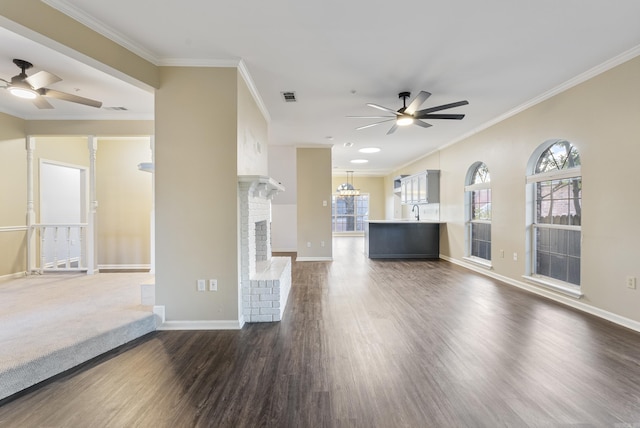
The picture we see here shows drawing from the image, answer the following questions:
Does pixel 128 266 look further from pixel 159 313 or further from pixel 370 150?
pixel 370 150

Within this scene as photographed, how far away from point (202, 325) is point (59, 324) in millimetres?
1246

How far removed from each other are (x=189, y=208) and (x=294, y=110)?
2.41m

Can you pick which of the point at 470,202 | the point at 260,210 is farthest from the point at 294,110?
the point at 470,202

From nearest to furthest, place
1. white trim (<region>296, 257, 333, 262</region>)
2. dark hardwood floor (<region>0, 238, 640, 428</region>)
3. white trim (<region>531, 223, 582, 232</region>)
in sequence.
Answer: dark hardwood floor (<region>0, 238, 640, 428</region>) → white trim (<region>531, 223, 582, 232</region>) → white trim (<region>296, 257, 333, 262</region>)

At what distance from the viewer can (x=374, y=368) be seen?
2.27 metres

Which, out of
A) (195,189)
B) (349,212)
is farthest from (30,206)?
(349,212)

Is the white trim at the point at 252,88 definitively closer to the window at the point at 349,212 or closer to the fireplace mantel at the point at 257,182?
the fireplace mantel at the point at 257,182

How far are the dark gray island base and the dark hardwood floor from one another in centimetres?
365

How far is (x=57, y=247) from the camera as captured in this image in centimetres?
548

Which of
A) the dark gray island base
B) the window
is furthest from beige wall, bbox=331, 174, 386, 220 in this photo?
the dark gray island base

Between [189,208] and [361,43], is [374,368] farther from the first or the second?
[361,43]

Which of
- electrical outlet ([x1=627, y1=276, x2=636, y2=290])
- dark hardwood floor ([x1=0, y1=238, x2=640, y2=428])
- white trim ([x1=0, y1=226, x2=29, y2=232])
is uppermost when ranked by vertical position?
white trim ([x1=0, y1=226, x2=29, y2=232])

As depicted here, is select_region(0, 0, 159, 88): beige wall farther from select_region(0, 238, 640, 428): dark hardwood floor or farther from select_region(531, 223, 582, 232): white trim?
select_region(531, 223, 582, 232): white trim

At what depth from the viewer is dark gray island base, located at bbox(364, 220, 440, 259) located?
7203mm
